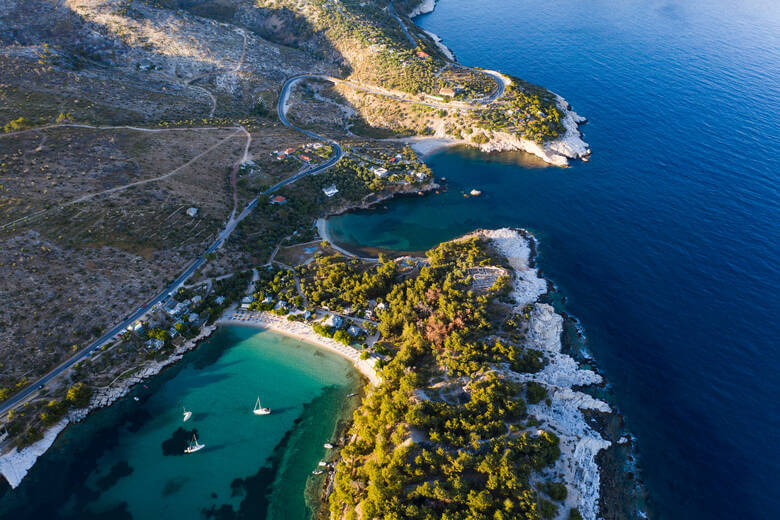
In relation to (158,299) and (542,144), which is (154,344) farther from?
(542,144)

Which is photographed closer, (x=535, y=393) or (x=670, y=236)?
(x=535, y=393)

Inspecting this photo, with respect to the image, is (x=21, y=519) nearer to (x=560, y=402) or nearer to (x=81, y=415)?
(x=81, y=415)

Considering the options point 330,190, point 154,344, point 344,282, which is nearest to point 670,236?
point 344,282

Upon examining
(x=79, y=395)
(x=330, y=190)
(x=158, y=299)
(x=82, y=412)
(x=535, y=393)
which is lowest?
(x=82, y=412)

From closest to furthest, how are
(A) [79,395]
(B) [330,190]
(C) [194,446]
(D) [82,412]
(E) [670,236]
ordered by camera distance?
(C) [194,446], (A) [79,395], (D) [82,412], (E) [670,236], (B) [330,190]

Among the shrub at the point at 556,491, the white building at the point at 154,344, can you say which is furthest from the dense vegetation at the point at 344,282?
the shrub at the point at 556,491

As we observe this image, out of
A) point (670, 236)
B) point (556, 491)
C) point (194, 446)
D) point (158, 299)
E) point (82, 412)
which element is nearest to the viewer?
point (556, 491)

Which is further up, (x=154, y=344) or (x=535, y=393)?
(x=535, y=393)
